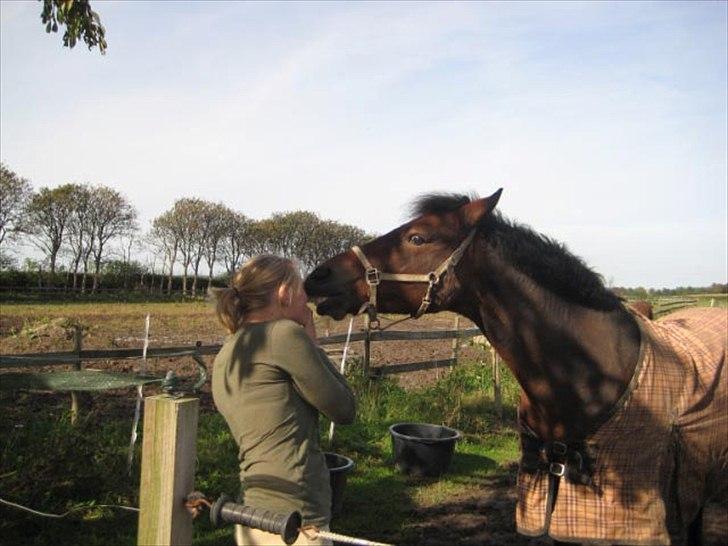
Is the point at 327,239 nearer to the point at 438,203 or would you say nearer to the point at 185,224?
the point at 185,224

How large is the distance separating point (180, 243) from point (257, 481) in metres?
51.6

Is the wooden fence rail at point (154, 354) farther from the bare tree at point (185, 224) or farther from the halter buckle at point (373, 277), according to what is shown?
the bare tree at point (185, 224)

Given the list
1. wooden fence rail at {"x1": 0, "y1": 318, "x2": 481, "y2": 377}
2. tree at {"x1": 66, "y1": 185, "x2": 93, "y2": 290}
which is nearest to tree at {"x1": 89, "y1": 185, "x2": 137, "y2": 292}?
tree at {"x1": 66, "y1": 185, "x2": 93, "y2": 290}

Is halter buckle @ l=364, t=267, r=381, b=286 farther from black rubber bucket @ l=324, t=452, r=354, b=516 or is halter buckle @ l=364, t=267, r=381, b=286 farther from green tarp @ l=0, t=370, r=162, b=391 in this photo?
black rubber bucket @ l=324, t=452, r=354, b=516

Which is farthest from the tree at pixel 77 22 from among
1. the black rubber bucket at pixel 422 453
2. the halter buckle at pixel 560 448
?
the black rubber bucket at pixel 422 453

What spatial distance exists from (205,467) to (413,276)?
11.5 feet

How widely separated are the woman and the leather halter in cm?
71

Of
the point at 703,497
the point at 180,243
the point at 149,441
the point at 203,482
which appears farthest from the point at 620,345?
the point at 180,243

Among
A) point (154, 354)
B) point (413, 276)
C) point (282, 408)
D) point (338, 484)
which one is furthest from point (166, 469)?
point (154, 354)

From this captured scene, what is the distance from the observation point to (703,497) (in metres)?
2.48

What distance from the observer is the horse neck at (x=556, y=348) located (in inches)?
94.6

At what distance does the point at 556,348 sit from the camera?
8.12 ft

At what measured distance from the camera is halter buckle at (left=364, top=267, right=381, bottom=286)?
2680 mm

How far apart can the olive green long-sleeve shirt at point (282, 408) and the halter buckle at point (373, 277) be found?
29.4 inches
